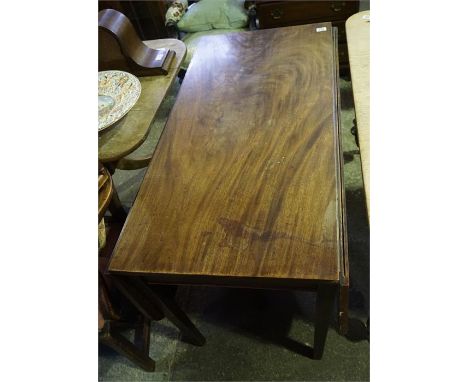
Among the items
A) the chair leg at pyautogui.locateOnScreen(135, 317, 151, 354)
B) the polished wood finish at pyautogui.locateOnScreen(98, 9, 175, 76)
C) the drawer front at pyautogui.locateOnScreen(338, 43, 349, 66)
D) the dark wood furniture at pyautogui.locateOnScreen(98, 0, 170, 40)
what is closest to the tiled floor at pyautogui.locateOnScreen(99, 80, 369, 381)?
the chair leg at pyautogui.locateOnScreen(135, 317, 151, 354)

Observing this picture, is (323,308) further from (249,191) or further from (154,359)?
(154,359)

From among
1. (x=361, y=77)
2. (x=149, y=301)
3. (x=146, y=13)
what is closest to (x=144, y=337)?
(x=149, y=301)

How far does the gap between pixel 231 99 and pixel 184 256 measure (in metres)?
0.60

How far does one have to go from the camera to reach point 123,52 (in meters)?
1.24

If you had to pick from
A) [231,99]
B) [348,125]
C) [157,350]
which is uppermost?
[231,99]

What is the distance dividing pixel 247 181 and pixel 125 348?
67cm

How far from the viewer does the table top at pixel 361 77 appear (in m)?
0.84

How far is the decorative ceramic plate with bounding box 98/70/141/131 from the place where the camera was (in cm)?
106

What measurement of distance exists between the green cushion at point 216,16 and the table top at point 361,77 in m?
0.84

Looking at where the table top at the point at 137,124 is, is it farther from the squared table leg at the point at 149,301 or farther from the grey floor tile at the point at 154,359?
the grey floor tile at the point at 154,359
